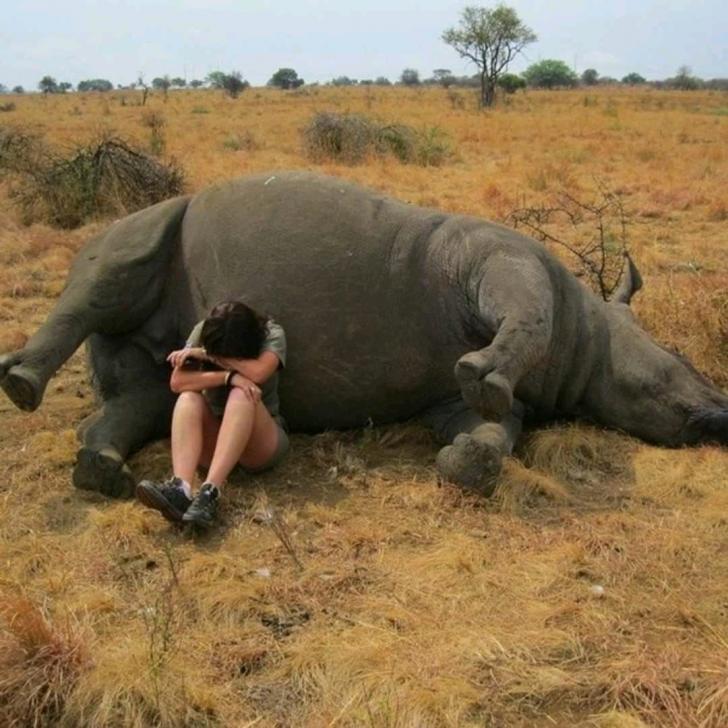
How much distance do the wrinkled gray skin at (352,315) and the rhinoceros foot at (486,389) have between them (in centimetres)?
59

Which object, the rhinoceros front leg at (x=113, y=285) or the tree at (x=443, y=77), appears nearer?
the rhinoceros front leg at (x=113, y=285)

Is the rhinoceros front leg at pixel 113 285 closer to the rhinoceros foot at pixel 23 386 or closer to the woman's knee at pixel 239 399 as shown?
the rhinoceros foot at pixel 23 386

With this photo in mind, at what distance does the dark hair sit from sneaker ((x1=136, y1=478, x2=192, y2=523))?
69 cm

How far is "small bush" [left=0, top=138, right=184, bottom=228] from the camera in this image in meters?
11.4

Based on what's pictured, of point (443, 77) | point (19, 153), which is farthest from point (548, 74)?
point (19, 153)

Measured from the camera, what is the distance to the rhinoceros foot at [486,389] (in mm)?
3990

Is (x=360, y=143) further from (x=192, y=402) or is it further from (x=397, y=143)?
(x=192, y=402)

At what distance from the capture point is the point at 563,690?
2844 mm

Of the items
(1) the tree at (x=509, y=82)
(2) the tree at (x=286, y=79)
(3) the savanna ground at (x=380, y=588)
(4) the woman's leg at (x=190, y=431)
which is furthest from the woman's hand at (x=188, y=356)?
(2) the tree at (x=286, y=79)

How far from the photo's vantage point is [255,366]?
14.5 ft

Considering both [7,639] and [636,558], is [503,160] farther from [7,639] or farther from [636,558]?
[7,639]

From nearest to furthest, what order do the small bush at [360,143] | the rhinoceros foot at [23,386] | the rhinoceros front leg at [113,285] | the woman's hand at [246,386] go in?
the woman's hand at [246,386] < the rhinoceros foot at [23,386] < the rhinoceros front leg at [113,285] < the small bush at [360,143]

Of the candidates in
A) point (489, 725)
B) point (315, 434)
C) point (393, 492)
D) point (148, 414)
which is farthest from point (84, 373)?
point (489, 725)

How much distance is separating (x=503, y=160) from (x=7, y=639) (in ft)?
58.0
